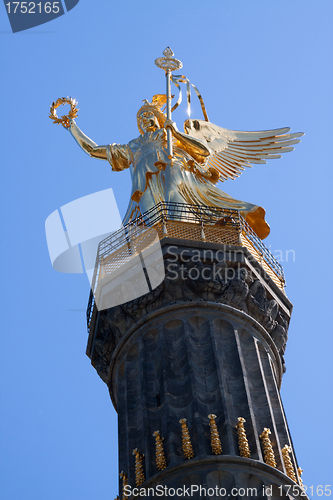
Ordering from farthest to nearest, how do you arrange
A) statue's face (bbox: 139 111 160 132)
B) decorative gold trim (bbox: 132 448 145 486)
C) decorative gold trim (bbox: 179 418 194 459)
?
statue's face (bbox: 139 111 160 132) < decorative gold trim (bbox: 132 448 145 486) < decorative gold trim (bbox: 179 418 194 459)

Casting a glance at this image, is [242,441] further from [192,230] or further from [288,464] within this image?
[192,230]

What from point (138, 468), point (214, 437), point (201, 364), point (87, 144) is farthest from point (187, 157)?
point (138, 468)

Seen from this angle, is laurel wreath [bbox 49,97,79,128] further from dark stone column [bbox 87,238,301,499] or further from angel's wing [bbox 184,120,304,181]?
dark stone column [bbox 87,238,301,499]

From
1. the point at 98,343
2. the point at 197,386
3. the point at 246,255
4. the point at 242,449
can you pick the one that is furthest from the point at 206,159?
the point at 242,449

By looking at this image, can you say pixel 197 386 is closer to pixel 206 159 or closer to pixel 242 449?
pixel 242 449

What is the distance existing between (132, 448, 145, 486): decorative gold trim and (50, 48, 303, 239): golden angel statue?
8.69 metres

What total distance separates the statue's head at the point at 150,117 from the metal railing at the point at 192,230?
4715mm

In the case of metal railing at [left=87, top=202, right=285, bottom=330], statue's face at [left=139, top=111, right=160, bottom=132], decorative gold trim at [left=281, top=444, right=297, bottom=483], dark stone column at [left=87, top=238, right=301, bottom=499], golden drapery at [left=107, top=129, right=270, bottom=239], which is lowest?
decorative gold trim at [left=281, top=444, right=297, bottom=483]

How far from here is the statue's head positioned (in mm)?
34531

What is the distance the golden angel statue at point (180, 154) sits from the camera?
104 feet

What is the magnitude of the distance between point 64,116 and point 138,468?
1473cm

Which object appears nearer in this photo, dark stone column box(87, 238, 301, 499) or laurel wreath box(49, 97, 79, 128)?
dark stone column box(87, 238, 301, 499)

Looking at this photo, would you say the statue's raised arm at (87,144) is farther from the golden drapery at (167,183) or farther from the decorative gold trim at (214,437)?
the decorative gold trim at (214,437)

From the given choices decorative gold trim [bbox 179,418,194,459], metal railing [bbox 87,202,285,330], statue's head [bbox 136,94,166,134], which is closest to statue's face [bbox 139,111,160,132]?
statue's head [bbox 136,94,166,134]
